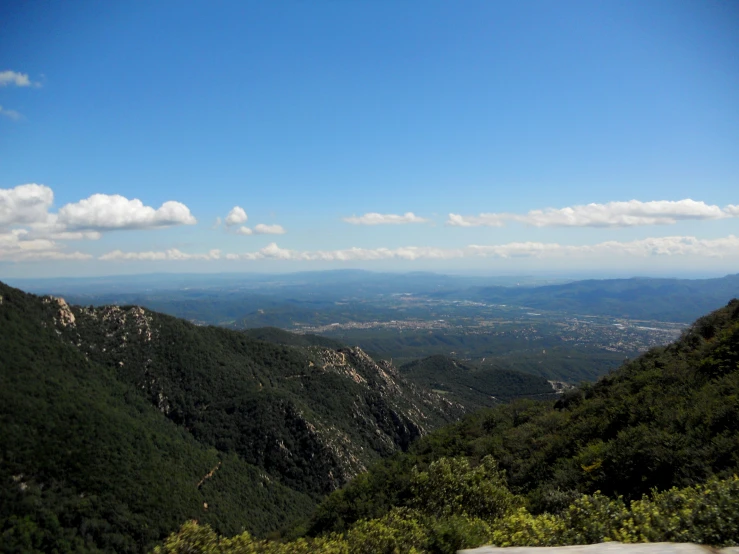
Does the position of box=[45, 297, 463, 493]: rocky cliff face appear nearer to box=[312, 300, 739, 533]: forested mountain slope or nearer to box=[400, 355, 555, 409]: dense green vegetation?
box=[312, 300, 739, 533]: forested mountain slope

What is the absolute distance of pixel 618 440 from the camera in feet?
77.3

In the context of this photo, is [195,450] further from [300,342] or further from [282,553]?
[300,342]

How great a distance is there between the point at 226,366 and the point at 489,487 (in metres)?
89.7

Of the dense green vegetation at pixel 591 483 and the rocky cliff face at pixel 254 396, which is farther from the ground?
the dense green vegetation at pixel 591 483

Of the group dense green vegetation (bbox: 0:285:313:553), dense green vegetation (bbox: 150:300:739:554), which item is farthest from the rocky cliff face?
dense green vegetation (bbox: 150:300:739:554)

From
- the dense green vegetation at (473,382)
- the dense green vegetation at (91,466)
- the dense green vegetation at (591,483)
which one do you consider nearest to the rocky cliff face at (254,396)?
the dense green vegetation at (91,466)

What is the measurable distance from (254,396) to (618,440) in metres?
82.0

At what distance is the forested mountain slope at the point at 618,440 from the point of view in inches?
748

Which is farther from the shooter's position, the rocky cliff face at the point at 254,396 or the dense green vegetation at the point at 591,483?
the rocky cliff face at the point at 254,396

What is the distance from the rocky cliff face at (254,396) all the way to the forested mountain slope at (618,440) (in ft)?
132

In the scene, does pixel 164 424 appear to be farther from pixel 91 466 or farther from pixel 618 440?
pixel 618 440

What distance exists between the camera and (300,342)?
186750mm

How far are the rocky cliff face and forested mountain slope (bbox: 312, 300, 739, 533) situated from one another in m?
40.3

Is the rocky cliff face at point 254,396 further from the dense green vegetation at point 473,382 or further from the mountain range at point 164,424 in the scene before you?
the dense green vegetation at point 473,382
